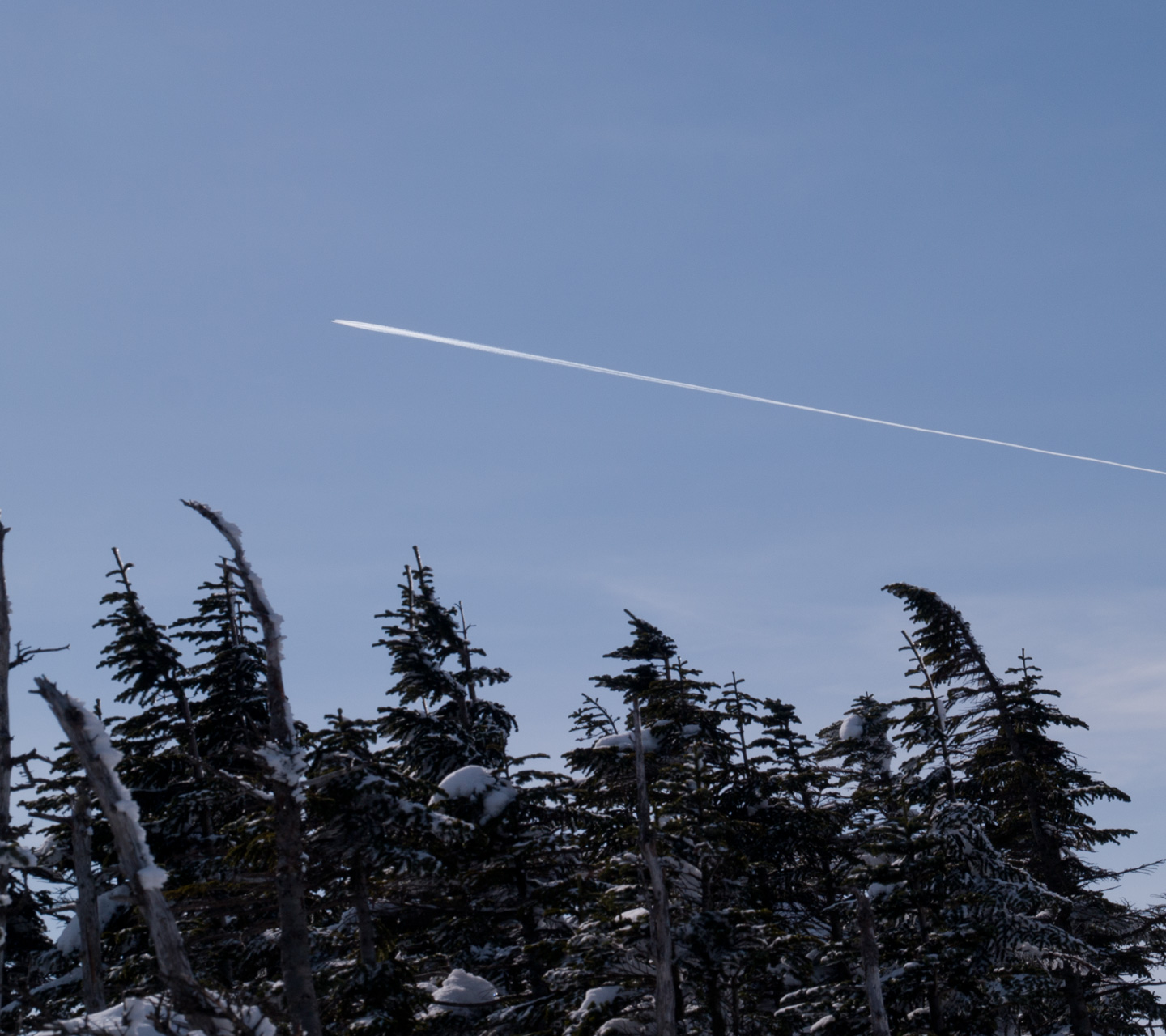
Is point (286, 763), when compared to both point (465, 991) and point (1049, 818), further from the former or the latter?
point (1049, 818)

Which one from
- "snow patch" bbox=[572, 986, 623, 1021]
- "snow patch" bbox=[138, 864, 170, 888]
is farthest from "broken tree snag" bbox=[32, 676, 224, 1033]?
"snow patch" bbox=[572, 986, 623, 1021]

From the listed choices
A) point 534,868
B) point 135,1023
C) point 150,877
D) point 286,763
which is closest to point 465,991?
point 534,868

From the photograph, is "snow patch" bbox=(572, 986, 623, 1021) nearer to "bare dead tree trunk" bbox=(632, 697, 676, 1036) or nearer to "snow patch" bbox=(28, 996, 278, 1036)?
"bare dead tree trunk" bbox=(632, 697, 676, 1036)

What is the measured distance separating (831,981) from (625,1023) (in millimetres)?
5939

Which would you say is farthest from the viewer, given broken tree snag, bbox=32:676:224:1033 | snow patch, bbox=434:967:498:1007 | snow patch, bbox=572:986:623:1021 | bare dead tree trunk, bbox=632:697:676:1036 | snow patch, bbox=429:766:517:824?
snow patch, bbox=429:766:517:824

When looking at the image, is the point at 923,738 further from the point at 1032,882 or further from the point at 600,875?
the point at 600,875

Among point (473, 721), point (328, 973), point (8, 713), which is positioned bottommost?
point (328, 973)

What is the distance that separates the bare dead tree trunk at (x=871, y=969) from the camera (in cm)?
1892

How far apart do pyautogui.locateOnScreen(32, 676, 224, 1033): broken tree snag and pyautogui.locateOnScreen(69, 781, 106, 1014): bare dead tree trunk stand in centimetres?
944

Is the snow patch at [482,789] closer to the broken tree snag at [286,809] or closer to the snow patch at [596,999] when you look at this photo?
the snow patch at [596,999]

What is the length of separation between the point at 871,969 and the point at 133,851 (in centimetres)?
1317

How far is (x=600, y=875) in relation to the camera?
22.1m

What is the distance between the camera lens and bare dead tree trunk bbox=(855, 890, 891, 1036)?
1892 centimetres

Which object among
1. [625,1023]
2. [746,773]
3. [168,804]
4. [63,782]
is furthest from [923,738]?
[63,782]
